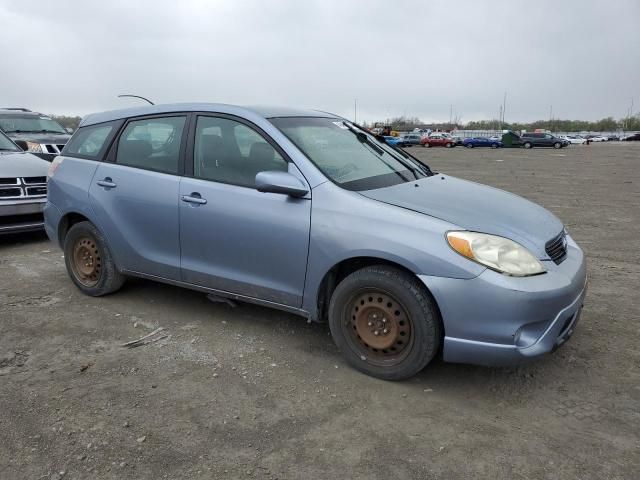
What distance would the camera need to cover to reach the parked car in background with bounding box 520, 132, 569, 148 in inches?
1790

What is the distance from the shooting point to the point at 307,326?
14.1 ft

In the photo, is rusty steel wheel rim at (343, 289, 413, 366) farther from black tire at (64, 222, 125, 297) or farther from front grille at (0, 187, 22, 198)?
front grille at (0, 187, 22, 198)

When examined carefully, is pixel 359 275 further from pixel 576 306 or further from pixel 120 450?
pixel 120 450

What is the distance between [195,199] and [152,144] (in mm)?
803

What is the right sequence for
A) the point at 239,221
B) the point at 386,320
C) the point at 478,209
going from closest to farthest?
the point at 386,320 < the point at 478,209 < the point at 239,221

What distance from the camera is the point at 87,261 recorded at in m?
4.89

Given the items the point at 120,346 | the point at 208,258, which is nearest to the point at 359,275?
the point at 208,258

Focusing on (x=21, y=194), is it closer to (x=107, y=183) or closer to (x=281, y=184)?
(x=107, y=183)

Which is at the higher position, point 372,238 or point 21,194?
point 372,238

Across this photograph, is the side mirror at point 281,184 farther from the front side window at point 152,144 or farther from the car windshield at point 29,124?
the car windshield at point 29,124

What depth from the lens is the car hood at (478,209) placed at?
3.26m

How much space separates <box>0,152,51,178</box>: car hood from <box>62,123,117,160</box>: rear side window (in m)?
2.28

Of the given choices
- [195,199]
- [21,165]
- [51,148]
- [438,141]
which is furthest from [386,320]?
[438,141]

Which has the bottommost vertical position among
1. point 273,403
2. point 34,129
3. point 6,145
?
point 273,403
